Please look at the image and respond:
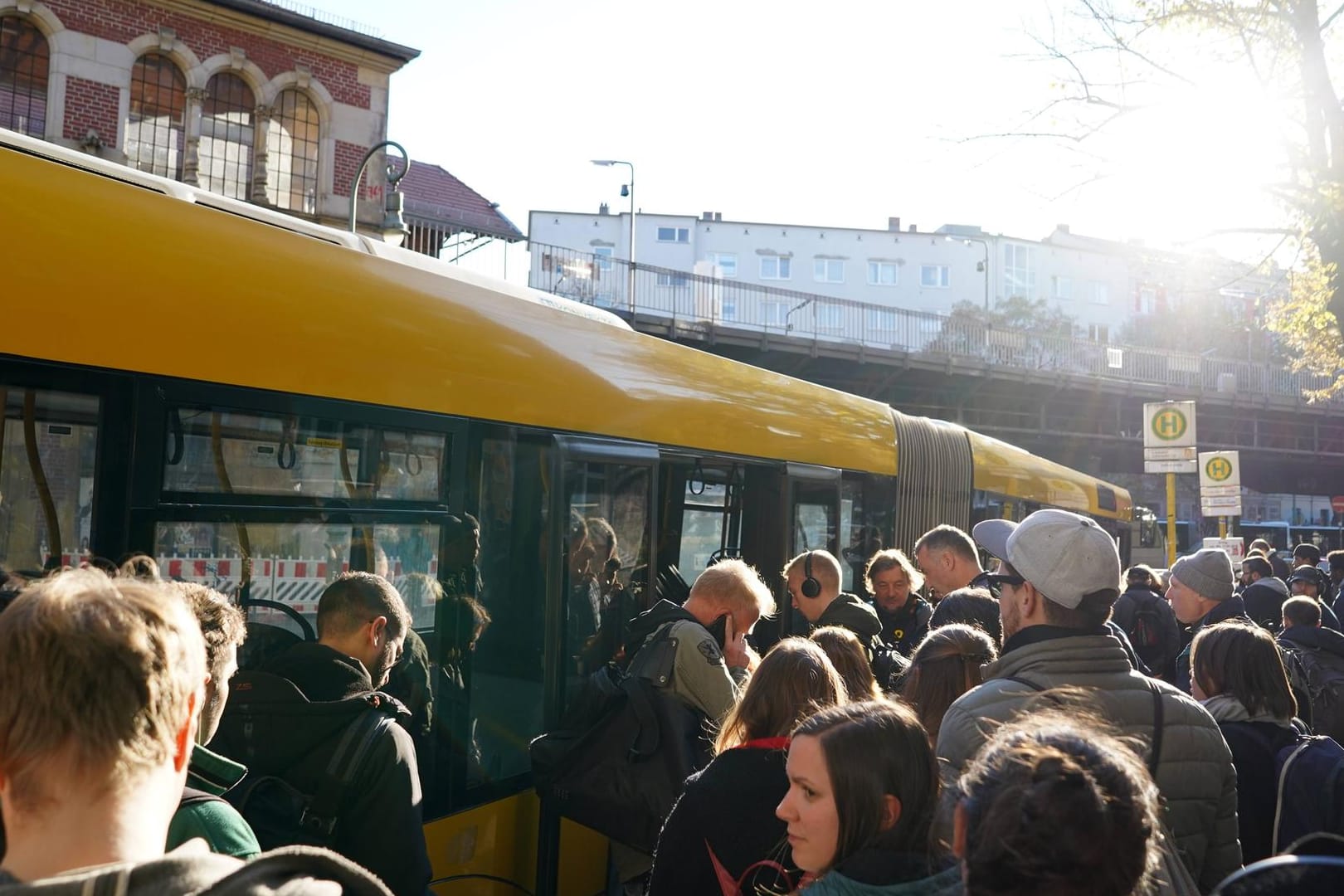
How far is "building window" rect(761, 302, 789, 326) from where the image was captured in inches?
1092

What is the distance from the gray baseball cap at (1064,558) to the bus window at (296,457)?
2.45 meters

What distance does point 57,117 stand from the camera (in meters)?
20.3

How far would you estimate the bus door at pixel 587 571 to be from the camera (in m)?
5.43

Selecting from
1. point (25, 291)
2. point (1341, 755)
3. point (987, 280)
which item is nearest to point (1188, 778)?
point (1341, 755)

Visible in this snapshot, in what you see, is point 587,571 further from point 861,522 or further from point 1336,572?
point 1336,572

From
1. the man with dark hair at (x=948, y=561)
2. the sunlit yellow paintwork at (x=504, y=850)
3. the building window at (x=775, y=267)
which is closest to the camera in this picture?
the sunlit yellow paintwork at (x=504, y=850)

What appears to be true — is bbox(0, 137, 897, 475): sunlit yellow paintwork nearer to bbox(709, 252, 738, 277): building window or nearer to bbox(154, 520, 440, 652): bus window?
bbox(154, 520, 440, 652): bus window

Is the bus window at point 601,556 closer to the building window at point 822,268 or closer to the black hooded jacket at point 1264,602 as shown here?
the black hooded jacket at point 1264,602

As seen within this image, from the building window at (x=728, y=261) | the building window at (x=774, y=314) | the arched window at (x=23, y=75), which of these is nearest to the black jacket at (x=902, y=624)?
the arched window at (x=23, y=75)

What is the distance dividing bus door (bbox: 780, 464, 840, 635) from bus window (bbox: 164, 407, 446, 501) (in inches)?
145

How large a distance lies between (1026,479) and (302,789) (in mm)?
12391

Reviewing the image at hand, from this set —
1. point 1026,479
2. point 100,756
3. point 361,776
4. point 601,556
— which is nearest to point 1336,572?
point 1026,479

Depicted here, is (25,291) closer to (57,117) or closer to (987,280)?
(57,117)

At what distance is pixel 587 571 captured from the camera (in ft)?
18.9
